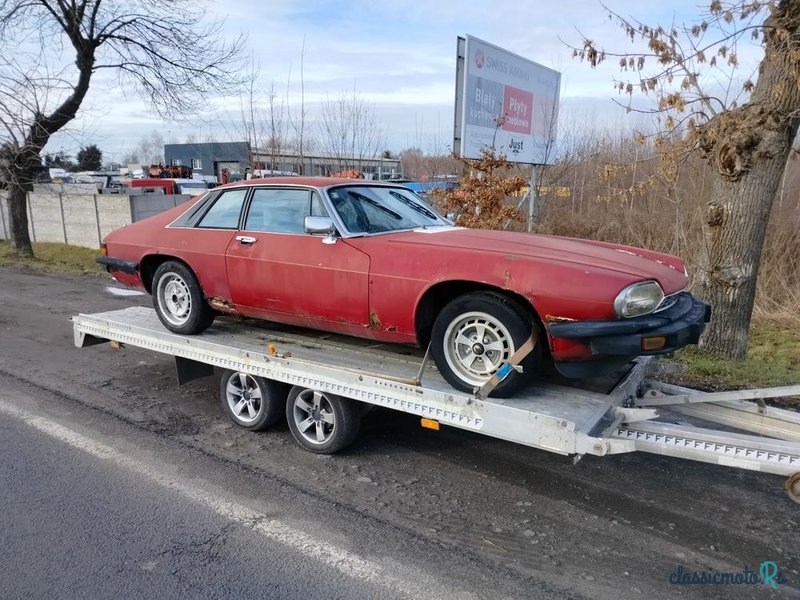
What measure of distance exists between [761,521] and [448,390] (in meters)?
2.00

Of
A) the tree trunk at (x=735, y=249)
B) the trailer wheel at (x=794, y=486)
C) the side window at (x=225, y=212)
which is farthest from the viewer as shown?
the tree trunk at (x=735, y=249)

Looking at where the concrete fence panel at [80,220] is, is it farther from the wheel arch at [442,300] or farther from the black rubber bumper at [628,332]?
the black rubber bumper at [628,332]

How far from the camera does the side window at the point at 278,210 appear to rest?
15.5ft

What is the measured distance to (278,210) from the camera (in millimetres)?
4891

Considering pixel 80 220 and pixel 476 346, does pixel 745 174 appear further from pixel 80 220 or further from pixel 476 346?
pixel 80 220

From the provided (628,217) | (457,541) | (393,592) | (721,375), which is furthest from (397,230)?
(628,217)

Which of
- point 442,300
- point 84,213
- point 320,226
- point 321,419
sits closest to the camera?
point 442,300

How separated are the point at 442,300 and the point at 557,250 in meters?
0.83

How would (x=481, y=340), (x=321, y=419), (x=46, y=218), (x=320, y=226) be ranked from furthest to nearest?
(x=46, y=218), (x=321, y=419), (x=320, y=226), (x=481, y=340)

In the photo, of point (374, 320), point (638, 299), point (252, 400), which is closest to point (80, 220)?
point (252, 400)

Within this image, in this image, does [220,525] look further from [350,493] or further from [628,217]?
[628,217]

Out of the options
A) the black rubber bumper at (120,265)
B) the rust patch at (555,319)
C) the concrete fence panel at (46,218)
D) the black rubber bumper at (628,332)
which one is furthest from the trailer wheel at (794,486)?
the concrete fence panel at (46,218)

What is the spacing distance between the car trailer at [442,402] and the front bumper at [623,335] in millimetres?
277

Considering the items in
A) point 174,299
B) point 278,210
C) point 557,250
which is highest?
point 278,210
